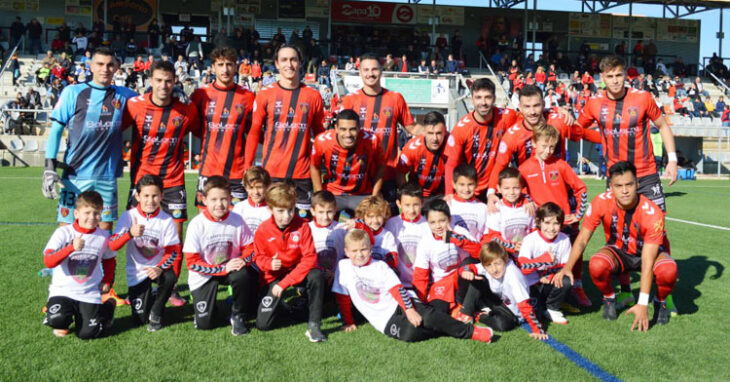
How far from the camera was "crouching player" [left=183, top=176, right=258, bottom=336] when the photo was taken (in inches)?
164

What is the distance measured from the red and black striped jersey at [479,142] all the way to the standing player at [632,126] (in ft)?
→ 2.91

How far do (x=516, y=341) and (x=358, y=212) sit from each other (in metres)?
1.62

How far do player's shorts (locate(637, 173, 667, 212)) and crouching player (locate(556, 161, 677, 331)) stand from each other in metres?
0.61

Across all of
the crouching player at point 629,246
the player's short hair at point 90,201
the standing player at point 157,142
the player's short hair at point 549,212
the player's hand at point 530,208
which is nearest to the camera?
the player's short hair at point 90,201

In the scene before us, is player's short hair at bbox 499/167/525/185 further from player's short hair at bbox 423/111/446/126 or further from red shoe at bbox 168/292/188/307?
red shoe at bbox 168/292/188/307

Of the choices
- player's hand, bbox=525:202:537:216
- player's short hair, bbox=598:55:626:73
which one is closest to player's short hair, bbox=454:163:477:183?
player's hand, bbox=525:202:537:216

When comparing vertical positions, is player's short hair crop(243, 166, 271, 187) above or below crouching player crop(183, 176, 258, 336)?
above

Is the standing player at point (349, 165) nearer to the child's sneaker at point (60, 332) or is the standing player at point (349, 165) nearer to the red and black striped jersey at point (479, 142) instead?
the red and black striped jersey at point (479, 142)

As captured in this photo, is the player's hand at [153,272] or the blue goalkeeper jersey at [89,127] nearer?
the player's hand at [153,272]

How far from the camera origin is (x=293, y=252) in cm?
432

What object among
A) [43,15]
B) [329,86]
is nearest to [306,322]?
[329,86]

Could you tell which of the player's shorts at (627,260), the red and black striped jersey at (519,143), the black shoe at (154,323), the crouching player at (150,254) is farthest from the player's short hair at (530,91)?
the black shoe at (154,323)

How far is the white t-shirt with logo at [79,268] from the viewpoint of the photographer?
4.00 meters

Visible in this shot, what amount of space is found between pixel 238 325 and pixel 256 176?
4.57 ft
